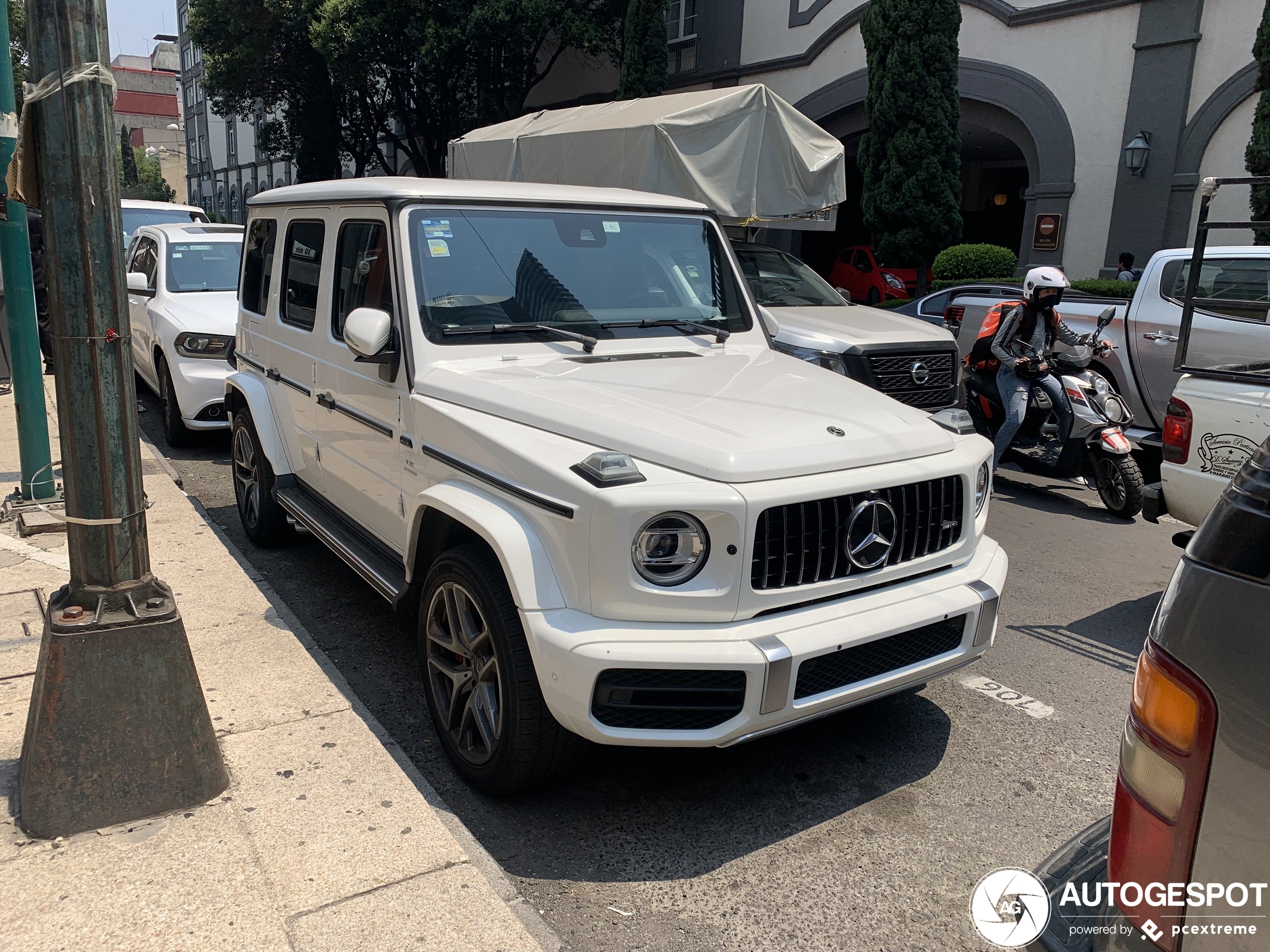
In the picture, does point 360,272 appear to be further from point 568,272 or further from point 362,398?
point 568,272

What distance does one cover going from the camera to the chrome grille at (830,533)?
3000 mm

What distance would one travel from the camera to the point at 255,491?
590 centimetres

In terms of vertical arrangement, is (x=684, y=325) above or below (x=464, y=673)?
above

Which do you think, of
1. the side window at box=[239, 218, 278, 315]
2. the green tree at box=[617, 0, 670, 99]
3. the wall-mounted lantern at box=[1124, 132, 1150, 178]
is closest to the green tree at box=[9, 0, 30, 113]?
the green tree at box=[617, 0, 670, 99]

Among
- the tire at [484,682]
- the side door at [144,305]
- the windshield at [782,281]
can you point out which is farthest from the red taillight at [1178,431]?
the side door at [144,305]

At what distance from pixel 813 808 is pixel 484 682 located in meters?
1.18

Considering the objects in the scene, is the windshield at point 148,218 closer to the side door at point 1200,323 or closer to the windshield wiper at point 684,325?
the windshield wiper at point 684,325

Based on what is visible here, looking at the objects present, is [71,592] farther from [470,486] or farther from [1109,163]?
[1109,163]

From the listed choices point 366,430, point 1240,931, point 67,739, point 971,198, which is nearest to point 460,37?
point 971,198

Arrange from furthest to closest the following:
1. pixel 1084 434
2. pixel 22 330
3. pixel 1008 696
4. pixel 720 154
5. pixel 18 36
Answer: pixel 18 36 → pixel 720 154 → pixel 1084 434 → pixel 22 330 → pixel 1008 696

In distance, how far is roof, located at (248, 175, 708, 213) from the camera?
4176mm

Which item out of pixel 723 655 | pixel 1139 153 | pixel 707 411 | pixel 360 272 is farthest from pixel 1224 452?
Result: pixel 1139 153

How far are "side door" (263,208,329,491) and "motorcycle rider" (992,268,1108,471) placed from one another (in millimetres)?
5298

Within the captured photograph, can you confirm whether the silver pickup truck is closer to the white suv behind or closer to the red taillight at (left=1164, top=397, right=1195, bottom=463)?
the red taillight at (left=1164, top=397, right=1195, bottom=463)
